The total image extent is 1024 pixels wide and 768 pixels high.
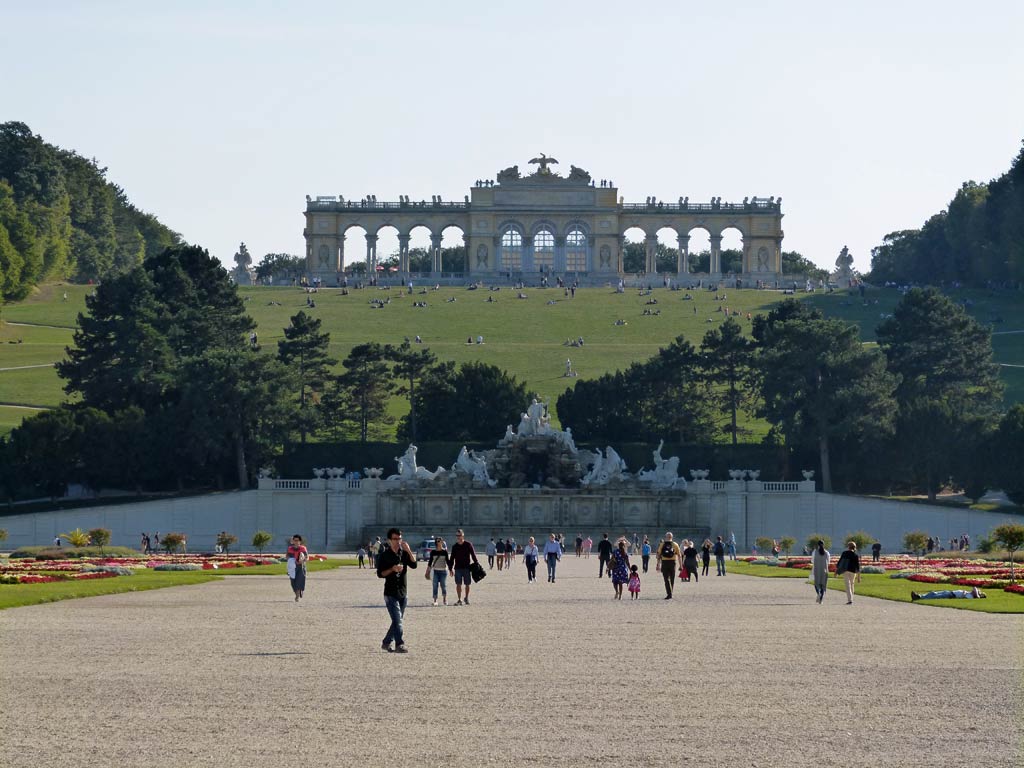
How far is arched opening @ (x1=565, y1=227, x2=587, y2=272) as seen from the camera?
14738cm

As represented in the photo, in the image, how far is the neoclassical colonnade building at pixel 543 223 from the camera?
148 meters

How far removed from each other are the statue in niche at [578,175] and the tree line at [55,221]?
32.2 meters

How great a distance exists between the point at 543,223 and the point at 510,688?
129935 mm

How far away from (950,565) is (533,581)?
39.7 feet

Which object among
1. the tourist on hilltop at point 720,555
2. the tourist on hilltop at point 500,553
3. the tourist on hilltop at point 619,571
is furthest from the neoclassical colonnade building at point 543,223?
the tourist on hilltop at point 619,571

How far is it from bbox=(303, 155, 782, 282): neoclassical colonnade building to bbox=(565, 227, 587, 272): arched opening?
0.25ft

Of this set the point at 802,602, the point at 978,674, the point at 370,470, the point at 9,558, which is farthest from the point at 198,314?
the point at 978,674

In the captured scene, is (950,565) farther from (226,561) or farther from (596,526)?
(596,526)

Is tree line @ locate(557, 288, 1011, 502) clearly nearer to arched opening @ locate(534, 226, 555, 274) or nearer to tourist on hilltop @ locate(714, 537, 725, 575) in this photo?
tourist on hilltop @ locate(714, 537, 725, 575)

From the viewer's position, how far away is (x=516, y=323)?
109 metres

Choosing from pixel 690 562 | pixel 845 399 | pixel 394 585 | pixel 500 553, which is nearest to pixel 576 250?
pixel 845 399

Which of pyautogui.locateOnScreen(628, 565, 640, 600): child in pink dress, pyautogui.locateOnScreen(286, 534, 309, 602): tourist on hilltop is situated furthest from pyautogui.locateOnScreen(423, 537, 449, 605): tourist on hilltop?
pyautogui.locateOnScreen(628, 565, 640, 600): child in pink dress

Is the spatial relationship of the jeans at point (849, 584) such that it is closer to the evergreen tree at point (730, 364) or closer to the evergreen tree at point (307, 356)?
the evergreen tree at point (730, 364)

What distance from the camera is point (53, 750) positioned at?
50.6ft
